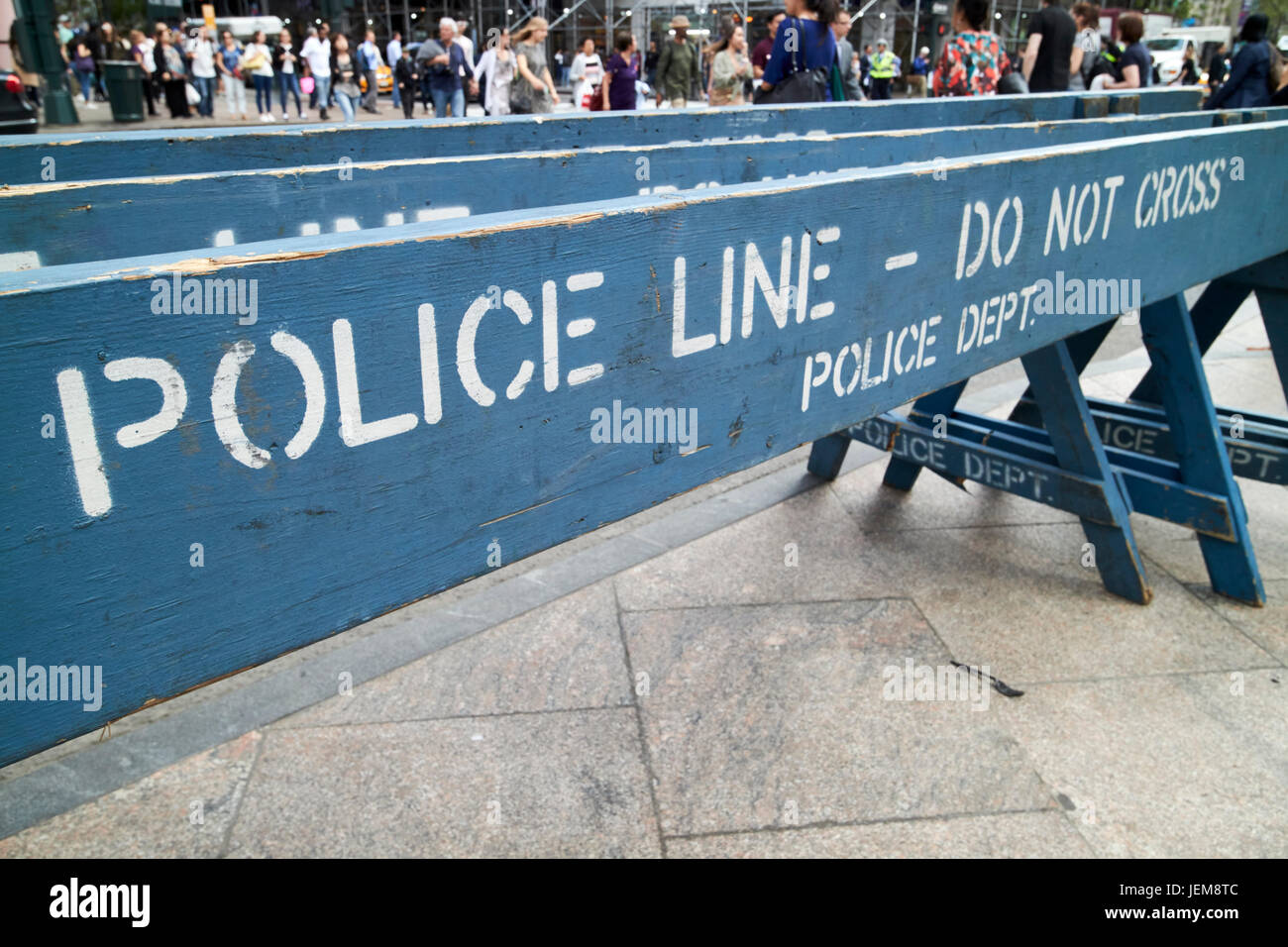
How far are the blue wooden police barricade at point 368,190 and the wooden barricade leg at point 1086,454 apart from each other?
944 mm

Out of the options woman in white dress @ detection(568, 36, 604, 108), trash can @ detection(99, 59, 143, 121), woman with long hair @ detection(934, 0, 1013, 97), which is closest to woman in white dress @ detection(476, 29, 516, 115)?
woman in white dress @ detection(568, 36, 604, 108)

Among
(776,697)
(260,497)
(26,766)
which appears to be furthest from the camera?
(776,697)

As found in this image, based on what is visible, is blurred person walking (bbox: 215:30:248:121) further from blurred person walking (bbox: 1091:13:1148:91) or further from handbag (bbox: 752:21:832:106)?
blurred person walking (bbox: 1091:13:1148:91)

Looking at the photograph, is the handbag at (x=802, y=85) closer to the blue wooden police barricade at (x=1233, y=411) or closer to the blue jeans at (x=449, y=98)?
the blue wooden police barricade at (x=1233, y=411)

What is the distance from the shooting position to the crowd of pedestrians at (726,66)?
688 centimetres

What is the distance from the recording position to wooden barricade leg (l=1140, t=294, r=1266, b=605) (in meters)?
3.60

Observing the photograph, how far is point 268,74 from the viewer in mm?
19688

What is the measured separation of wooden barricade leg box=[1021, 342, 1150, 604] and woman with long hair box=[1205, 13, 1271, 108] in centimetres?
643

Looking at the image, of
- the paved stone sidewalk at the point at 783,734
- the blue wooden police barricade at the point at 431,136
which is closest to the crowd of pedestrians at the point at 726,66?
the blue wooden police barricade at the point at 431,136

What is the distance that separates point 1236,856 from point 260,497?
2.49m

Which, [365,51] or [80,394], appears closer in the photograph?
[80,394]

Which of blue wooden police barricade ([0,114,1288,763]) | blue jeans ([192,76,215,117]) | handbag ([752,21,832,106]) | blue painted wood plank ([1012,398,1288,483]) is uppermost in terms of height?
handbag ([752,21,832,106])
